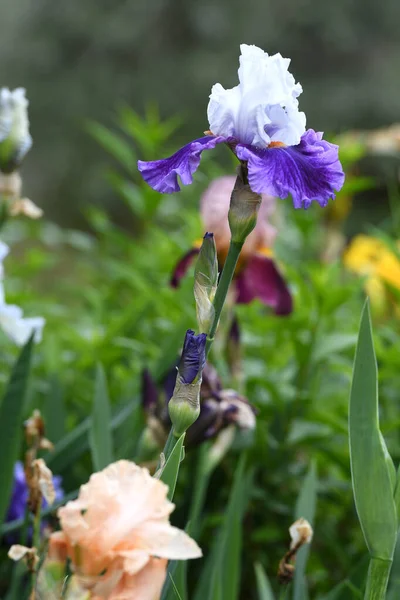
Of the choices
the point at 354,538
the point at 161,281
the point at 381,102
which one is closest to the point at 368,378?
the point at 354,538

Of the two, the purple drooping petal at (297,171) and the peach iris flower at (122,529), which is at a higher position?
the purple drooping petal at (297,171)

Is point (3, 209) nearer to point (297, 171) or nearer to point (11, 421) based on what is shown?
point (11, 421)

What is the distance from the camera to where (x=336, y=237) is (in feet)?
5.19

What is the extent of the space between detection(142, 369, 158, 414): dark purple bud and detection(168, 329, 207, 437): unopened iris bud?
1.06 ft

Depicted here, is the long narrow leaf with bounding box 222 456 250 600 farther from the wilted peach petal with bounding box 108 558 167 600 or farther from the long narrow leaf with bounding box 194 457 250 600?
the wilted peach petal with bounding box 108 558 167 600

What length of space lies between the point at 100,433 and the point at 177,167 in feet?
1.07

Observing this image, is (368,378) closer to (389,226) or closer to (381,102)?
(389,226)

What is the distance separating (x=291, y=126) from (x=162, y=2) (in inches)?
142

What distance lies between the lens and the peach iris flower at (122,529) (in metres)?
0.41

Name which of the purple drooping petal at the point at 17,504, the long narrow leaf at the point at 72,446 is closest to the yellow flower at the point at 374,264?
the long narrow leaf at the point at 72,446

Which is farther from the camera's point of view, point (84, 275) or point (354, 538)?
point (84, 275)

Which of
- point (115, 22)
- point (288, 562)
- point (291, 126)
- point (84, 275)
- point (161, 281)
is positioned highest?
point (115, 22)

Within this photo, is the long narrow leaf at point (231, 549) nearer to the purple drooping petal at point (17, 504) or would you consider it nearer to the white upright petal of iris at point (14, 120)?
the purple drooping petal at point (17, 504)

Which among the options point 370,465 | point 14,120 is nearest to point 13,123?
point 14,120
